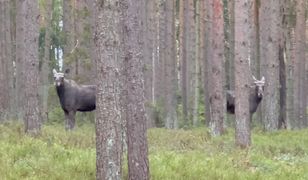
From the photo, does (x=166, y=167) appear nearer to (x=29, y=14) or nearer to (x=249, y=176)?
(x=249, y=176)

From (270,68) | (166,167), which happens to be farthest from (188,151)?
(270,68)

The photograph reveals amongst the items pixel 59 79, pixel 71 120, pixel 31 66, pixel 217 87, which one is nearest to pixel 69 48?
pixel 59 79

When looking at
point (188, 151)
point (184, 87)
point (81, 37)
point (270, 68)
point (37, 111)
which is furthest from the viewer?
point (184, 87)

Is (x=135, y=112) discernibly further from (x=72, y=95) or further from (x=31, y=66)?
(x=72, y=95)

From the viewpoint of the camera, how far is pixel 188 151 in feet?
44.0

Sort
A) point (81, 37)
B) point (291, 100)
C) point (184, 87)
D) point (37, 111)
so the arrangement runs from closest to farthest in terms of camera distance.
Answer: point (37, 111) < point (81, 37) < point (291, 100) < point (184, 87)

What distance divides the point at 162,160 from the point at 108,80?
10.3 feet

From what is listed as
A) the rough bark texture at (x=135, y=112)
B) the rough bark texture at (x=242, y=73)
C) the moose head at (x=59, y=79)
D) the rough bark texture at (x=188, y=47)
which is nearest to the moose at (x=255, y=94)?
the rough bark texture at (x=188, y=47)

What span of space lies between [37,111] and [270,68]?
9.35 m

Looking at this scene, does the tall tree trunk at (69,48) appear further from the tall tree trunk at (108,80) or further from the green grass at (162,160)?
the tall tree trunk at (108,80)

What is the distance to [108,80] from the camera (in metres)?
8.62

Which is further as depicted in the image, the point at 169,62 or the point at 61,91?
the point at 169,62

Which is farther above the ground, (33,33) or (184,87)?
(33,33)

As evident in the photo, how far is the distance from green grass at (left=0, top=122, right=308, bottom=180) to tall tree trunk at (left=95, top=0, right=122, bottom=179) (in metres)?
1.42
